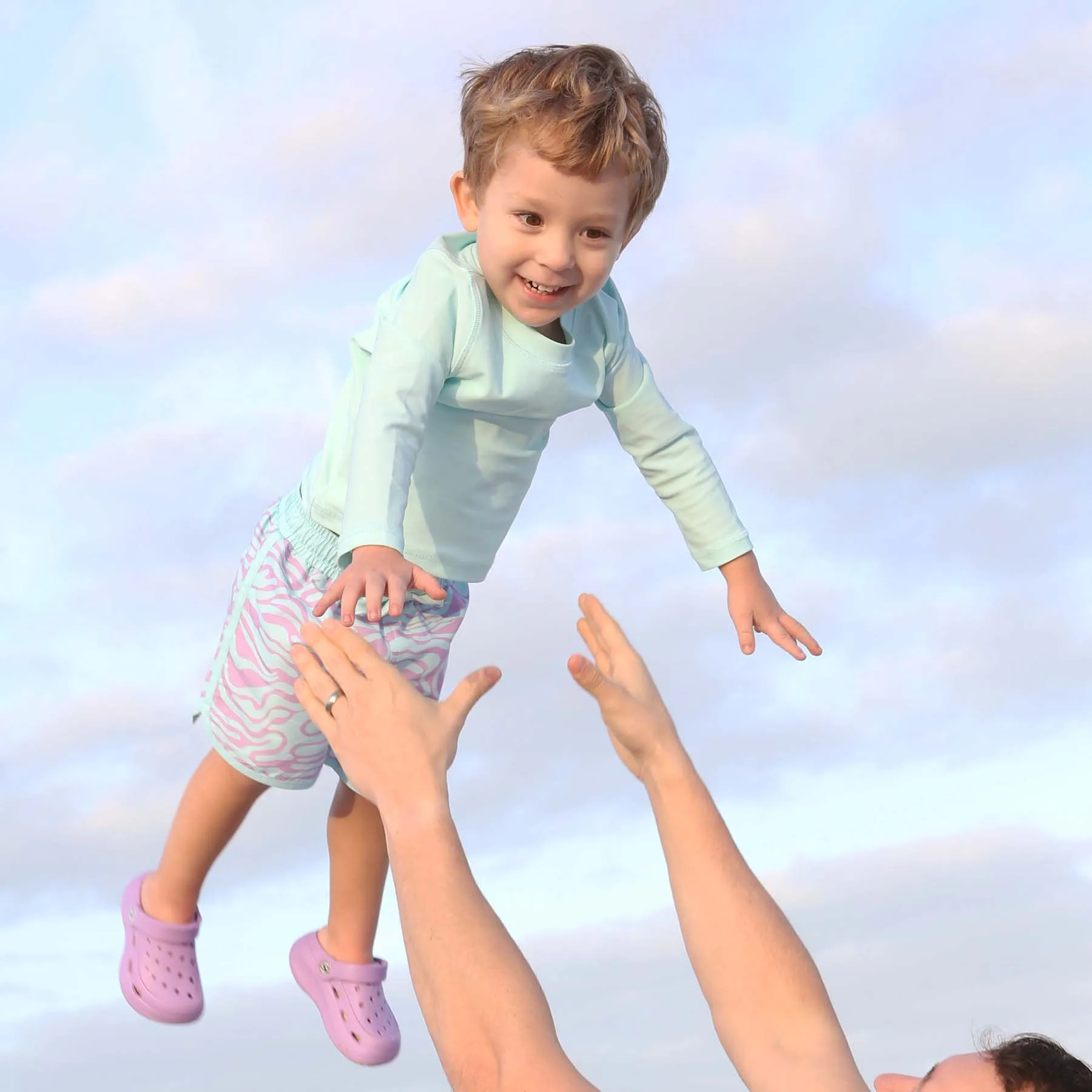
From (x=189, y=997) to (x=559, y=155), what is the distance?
3.02 meters

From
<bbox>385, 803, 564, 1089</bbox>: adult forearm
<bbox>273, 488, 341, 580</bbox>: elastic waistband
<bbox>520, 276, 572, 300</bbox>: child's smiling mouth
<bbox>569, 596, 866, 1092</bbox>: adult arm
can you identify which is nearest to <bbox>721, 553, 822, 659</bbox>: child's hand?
<bbox>569, 596, 866, 1092</bbox>: adult arm

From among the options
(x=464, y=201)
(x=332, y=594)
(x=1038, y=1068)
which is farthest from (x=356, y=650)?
(x=1038, y=1068)

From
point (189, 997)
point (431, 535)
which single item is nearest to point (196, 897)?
point (189, 997)

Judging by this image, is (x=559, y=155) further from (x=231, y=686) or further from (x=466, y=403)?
(x=231, y=686)

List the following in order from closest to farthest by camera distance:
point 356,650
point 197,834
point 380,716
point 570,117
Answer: point 380,716, point 356,650, point 570,117, point 197,834

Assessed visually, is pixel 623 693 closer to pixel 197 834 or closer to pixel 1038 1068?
pixel 1038 1068

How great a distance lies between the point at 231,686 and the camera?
16.2ft

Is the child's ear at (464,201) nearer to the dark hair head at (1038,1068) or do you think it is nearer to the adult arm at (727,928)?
the adult arm at (727,928)

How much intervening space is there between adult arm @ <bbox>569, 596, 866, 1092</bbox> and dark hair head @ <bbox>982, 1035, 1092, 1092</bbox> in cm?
34

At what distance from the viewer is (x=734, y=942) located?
12.6 ft

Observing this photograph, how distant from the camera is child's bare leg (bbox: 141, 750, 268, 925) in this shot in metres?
4.99

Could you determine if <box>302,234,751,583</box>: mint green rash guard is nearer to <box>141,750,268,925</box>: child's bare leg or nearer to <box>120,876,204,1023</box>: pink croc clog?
<box>141,750,268,925</box>: child's bare leg

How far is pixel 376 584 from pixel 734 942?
1.24m

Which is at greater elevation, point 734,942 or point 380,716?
point 380,716
